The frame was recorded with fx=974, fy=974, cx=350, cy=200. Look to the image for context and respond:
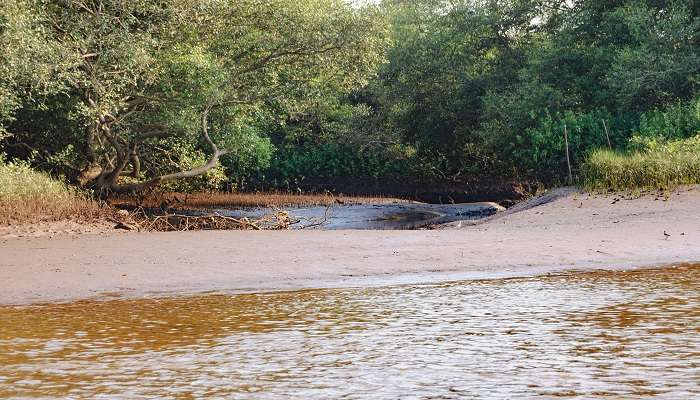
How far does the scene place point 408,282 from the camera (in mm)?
13188

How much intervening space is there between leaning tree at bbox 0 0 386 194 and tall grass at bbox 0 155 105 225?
229 cm

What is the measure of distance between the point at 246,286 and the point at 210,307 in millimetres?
1881

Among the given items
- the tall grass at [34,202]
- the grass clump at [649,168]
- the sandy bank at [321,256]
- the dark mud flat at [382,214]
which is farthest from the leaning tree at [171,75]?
the grass clump at [649,168]

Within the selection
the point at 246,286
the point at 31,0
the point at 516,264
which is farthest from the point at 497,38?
the point at 246,286

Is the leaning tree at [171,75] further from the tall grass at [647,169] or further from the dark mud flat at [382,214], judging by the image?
the tall grass at [647,169]

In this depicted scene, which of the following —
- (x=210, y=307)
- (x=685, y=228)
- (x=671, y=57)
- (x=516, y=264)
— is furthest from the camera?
(x=671, y=57)

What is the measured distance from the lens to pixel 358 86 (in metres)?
35.6

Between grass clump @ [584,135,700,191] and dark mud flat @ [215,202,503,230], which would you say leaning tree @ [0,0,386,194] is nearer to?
dark mud flat @ [215,202,503,230]

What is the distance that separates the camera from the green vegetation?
2561cm

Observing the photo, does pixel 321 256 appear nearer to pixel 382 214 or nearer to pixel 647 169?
pixel 647 169

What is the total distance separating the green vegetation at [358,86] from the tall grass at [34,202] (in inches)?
64.7

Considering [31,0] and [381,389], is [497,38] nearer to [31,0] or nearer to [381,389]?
[31,0]

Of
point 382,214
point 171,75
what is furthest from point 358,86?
point 171,75

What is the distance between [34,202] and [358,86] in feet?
53.0
